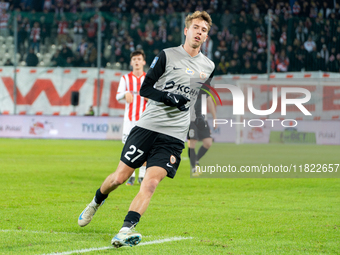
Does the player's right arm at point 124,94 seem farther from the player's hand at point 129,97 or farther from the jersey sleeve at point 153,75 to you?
the jersey sleeve at point 153,75

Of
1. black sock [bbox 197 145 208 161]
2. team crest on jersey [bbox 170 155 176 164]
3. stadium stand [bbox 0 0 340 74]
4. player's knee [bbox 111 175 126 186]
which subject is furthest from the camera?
stadium stand [bbox 0 0 340 74]

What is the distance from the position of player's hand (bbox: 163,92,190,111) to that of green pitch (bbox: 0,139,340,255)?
1.24 meters

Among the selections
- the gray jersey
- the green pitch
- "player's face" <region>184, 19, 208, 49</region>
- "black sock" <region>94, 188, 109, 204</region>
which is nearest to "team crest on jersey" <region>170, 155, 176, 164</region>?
the gray jersey

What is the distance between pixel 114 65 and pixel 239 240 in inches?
725

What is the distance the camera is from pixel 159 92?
15.5 feet

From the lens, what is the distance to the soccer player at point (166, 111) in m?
4.74

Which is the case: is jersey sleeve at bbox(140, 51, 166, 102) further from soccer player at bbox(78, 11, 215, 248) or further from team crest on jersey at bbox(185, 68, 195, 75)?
team crest on jersey at bbox(185, 68, 195, 75)

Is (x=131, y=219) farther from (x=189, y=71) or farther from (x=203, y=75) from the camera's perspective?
(x=203, y=75)

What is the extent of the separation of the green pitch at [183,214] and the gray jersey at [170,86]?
3.44ft

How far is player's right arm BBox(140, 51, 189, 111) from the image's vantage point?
15.4 feet

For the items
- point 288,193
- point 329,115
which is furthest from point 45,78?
point 288,193

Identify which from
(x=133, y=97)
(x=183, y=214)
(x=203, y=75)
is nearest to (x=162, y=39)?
(x=133, y=97)

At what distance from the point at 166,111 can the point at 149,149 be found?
384mm

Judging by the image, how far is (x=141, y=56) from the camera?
924cm
